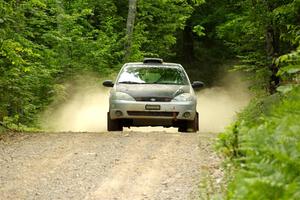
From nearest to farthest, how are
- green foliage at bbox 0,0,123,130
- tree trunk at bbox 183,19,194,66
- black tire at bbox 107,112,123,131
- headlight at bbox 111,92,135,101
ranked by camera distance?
headlight at bbox 111,92,135,101 < black tire at bbox 107,112,123,131 < green foliage at bbox 0,0,123,130 < tree trunk at bbox 183,19,194,66

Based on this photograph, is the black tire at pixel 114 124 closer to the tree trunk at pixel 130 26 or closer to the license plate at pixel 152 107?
the license plate at pixel 152 107

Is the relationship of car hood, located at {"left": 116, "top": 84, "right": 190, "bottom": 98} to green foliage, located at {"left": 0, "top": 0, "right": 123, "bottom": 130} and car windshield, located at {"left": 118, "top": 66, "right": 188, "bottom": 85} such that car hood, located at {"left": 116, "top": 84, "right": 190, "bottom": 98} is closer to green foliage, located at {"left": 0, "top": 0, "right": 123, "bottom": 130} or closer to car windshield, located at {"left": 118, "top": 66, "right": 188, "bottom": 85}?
car windshield, located at {"left": 118, "top": 66, "right": 188, "bottom": 85}

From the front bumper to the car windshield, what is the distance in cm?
95

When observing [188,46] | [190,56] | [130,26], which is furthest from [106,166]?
[188,46]

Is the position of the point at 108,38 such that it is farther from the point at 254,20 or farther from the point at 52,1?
Answer: the point at 254,20

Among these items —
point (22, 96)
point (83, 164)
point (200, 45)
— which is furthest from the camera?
point (200, 45)

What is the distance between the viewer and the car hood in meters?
13.8

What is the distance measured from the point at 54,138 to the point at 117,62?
47.4 feet

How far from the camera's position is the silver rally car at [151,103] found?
45.0 feet

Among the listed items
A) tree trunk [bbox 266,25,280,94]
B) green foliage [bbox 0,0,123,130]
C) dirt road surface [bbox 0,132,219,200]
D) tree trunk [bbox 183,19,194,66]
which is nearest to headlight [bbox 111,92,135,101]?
dirt road surface [bbox 0,132,219,200]

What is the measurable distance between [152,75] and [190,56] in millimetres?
24668

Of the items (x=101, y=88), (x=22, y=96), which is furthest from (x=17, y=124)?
(x=101, y=88)

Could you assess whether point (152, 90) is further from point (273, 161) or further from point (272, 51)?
point (273, 161)

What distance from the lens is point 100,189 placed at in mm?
7742
